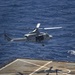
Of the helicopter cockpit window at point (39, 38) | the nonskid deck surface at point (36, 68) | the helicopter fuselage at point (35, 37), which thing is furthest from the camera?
the nonskid deck surface at point (36, 68)

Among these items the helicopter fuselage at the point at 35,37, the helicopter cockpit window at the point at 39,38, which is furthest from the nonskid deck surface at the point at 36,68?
the helicopter fuselage at the point at 35,37

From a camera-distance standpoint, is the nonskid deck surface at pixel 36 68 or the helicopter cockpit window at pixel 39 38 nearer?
the helicopter cockpit window at pixel 39 38

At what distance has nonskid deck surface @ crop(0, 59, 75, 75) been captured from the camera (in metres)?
144

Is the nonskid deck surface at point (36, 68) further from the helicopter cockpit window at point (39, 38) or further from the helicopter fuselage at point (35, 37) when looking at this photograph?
the helicopter fuselage at point (35, 37)

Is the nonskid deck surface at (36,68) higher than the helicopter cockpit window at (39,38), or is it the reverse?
the helicopter cockpit window at (39,38)

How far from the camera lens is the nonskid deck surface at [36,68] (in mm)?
143625

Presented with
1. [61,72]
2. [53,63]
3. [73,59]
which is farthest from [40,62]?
[73,59]

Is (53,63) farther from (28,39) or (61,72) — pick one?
(28,39)

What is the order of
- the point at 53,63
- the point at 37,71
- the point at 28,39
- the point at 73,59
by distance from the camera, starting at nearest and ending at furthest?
the point at 28,39, the point at 37,71, the point at 53,63, the point at 73,59

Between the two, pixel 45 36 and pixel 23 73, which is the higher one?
pixel 45 36

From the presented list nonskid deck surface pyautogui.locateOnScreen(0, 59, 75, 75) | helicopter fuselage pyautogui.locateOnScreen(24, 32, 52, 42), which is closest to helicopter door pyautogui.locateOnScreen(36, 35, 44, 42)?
helicopter fuselage pyautogui.locateOnScreen(24, 32, 52, 42)

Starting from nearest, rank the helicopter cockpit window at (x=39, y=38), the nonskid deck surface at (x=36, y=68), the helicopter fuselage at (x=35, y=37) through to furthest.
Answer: the helicopter fuselage at (x=35, y=37)
the helicopter cockpit window at (x=39, y=38)
the nonskid deck surface at (x=36, y=68)

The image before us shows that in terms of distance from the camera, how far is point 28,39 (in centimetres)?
13675

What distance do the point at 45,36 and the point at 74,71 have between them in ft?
56.8
